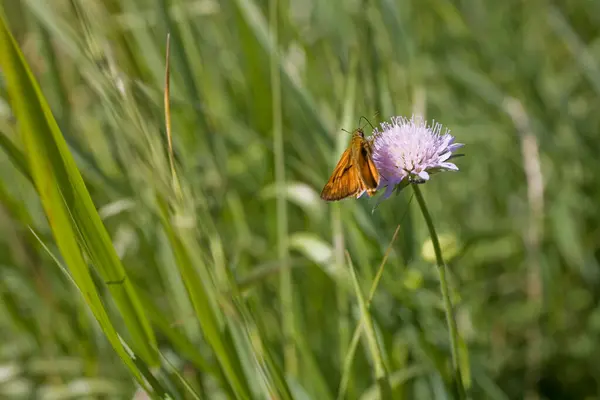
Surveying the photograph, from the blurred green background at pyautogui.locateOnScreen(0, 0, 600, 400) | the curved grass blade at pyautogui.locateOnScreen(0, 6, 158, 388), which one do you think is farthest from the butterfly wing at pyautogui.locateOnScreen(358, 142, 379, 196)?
the curved grass blade at pyautogui.locateOnScreen(0, 6, 158, 388)

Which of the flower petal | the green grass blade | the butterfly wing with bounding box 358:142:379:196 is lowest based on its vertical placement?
the green grass blade

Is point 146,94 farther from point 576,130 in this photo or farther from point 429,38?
point 429,38

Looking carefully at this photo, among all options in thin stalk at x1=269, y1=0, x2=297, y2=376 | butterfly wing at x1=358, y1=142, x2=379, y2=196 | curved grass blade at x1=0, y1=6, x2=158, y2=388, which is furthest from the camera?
thin stalk at x1=269, y1=0, x2=297, y2=376

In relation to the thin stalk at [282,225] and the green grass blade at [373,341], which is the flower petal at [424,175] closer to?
the green grass blade at [373,341]

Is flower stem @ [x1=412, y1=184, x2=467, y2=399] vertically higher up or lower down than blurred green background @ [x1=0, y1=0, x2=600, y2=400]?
lower down

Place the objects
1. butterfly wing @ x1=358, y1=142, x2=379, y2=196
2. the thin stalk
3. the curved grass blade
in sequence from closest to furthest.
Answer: the curved grass blade < butterfly wing @ x1=358, y1=142, x2=379, y2=196 < the thin stalk

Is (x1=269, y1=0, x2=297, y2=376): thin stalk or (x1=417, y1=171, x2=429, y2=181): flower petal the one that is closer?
(x1=417, y1=171, x2=429, y2=181): flower petal

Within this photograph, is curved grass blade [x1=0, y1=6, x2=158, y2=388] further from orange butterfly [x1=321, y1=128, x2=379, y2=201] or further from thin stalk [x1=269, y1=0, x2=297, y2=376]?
thin stalk [x1=269, y1=0, x2=297, y2=376]

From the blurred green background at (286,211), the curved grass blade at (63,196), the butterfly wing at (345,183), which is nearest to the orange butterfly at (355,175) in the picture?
the butterfly wing at (345,183)
